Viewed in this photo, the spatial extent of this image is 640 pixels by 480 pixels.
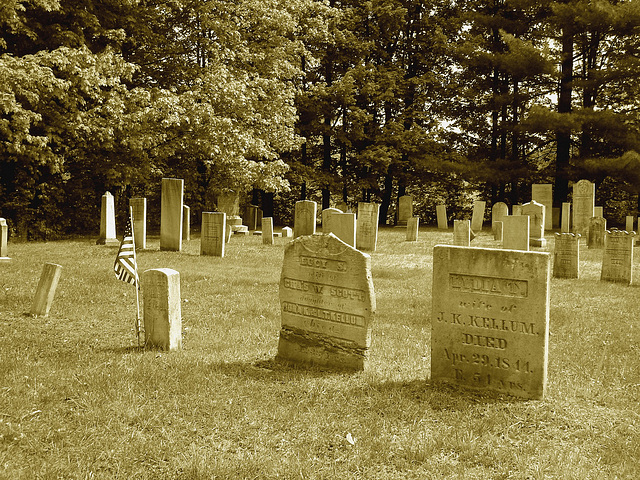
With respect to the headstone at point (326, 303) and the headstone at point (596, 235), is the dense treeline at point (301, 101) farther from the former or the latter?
the headstone at point (326, 303)

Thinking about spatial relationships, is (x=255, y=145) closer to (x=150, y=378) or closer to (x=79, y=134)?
(x=79, y=134)

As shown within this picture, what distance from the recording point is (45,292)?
8.52 metres

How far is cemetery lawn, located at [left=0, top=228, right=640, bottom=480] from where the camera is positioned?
407 cm

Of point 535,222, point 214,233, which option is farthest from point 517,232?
point 214,233

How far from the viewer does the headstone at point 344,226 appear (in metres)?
15.4

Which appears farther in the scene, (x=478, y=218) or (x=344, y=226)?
(x=478, y=218)

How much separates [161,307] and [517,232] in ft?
32.5

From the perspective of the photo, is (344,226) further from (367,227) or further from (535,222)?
(535,222)

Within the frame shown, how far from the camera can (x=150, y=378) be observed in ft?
18.6

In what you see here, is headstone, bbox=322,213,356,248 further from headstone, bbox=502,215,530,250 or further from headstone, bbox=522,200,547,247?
headstone, bbox=522,200,547,247

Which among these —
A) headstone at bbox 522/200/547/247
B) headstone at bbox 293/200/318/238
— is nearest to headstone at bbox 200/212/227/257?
headstone at bbox 293/200/318/238

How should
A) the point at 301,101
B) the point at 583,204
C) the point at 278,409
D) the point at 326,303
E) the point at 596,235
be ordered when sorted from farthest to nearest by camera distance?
the point at 301,101 → the point at 583,204 → the point at 596,235 → the point at 326,303 → the point at 278,409

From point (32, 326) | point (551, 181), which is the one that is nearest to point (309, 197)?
point (551, 181)

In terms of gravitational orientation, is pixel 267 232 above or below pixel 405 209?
below
